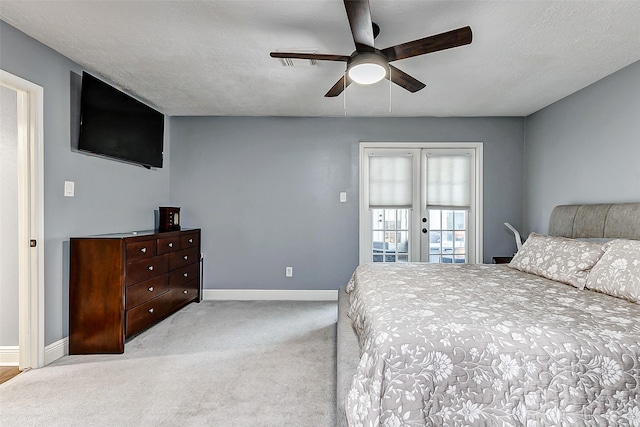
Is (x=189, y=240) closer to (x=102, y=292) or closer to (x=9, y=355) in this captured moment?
(x=102, y=292)

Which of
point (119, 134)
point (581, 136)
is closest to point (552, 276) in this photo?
point (581, 136)

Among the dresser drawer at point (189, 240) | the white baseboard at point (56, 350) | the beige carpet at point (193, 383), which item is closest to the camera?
the beige carpet at point (193, 383)

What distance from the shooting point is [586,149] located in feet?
10.1

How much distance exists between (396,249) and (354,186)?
1005 mm

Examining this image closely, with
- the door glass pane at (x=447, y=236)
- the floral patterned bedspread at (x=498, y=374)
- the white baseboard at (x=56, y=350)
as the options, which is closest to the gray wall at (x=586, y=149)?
the door glass pane at (x=447, y=236)

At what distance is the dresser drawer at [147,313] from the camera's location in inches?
106

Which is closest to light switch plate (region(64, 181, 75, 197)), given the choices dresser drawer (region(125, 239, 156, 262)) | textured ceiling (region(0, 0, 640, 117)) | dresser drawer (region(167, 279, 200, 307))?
dresser drawer (region(125, 239, 156, 262))

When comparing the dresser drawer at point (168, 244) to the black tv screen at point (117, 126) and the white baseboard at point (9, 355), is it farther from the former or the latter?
the white baseboard at point (9, 355)

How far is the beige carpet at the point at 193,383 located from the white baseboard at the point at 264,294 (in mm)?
961

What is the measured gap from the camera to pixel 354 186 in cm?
416

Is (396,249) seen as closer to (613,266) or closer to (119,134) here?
(613,266)

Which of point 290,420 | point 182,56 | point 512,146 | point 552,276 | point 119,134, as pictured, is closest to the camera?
point 290,420

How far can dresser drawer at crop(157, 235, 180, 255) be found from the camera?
3.13m

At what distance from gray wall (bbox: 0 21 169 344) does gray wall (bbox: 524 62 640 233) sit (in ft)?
14.9
